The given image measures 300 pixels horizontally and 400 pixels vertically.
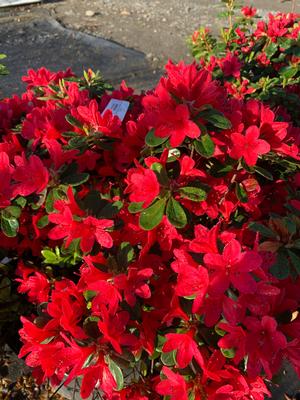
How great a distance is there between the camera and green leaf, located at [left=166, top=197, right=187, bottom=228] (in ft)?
3.27

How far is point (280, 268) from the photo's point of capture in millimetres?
962

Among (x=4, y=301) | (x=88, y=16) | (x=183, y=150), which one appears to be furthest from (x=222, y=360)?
(x=88, y=16)

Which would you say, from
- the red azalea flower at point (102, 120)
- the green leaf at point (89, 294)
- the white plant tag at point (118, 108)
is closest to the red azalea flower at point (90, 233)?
the green leaf at point (89, 294)

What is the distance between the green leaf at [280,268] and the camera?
0.95 metres

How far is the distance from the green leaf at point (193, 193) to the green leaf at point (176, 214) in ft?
0.10

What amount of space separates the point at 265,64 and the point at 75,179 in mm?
1874

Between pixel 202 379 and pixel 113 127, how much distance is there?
735 mm

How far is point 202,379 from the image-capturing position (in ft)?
3.53

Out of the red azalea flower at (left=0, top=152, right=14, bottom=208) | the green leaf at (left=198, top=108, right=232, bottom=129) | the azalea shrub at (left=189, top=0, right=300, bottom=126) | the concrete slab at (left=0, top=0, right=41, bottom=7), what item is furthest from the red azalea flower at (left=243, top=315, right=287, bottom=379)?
the concrete slab at (left=0, top=0, right=41, bottom=7)

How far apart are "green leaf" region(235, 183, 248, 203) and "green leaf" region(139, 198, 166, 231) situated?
255 mm

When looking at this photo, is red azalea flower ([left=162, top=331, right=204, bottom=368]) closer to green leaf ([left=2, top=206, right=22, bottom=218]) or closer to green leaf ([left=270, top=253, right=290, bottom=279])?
green leaf ([left=270, top=253, right=290, bottom=279])

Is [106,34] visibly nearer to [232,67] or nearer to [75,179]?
[232,67]

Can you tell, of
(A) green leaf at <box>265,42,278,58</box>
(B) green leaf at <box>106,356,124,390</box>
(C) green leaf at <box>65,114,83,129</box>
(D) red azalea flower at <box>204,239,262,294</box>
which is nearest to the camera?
(D) red azalea flower at <box>204,239,262,294</box>

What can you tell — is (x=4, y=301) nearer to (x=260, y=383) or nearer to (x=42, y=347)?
(x=42, y=347)
